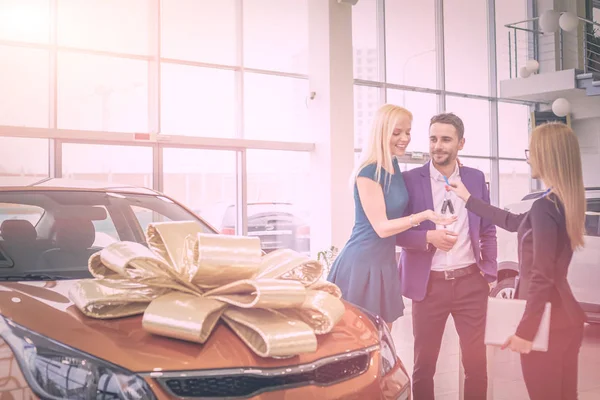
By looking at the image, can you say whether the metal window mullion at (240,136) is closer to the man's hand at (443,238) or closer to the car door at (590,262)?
the car door at (590,262)

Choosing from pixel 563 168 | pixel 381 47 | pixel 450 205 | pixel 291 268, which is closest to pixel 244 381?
pixel 291 268

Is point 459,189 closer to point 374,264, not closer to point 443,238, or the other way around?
point 443,238

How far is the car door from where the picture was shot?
498 cm

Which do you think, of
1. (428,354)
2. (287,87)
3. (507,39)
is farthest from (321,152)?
(428,354)

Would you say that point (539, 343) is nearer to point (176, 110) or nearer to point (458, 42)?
point (176, 110)

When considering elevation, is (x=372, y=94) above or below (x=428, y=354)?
above

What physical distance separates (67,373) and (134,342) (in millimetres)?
144

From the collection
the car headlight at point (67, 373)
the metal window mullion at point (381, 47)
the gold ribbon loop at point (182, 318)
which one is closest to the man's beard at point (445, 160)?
the gold ribbon loop at point (182, 318)

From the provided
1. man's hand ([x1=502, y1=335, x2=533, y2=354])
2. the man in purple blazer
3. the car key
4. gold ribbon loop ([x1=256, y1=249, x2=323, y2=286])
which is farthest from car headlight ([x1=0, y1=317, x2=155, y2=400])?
the car key

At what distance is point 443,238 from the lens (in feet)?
7.79

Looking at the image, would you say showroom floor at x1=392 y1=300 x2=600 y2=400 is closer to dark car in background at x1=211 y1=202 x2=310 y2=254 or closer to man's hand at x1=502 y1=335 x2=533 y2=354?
man's hand at x1=502 y1=335 x2=533 y2=354

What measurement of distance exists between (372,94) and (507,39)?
3744mm

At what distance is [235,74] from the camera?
8.84 metres

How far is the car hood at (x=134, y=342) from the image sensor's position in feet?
4.36
